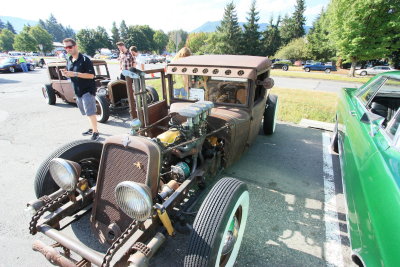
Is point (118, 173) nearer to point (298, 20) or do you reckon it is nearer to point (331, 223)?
point (331, 223)

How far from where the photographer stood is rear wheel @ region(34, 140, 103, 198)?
89.4 inches

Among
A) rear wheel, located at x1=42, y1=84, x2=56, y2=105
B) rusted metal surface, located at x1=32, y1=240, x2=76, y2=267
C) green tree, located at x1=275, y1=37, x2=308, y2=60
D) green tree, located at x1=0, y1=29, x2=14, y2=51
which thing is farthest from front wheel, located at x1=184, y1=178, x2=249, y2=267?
green tree, located at x1=0, y1=29, x2=14, y2=51

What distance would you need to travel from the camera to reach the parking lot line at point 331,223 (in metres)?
2.19

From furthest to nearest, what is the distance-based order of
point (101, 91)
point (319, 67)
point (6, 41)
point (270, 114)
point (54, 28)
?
point (54, 28), point (6, 41), point (319, 67), point (101, 91), point (270, 114)

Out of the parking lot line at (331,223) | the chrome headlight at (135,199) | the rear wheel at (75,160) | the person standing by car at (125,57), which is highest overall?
the person standing by car at (125,57)

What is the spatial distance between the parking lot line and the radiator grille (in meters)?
2.02

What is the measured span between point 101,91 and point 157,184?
17.6 feet

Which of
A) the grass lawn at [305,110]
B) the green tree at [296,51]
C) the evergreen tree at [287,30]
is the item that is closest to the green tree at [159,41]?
the evergreen tree at [287,30]

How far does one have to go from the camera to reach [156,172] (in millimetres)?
1943

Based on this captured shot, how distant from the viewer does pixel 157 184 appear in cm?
199

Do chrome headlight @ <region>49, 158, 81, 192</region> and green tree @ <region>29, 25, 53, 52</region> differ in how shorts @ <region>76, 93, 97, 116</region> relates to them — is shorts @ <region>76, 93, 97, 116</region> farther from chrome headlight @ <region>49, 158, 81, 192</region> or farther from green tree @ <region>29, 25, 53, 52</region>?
green tree @ <region>29, 25, 53, 52</region>

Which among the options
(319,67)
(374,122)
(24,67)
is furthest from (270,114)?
(319,67)

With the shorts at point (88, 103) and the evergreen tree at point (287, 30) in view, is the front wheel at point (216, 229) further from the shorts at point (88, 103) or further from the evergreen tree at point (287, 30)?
the evergreen tree at point (287, 30)

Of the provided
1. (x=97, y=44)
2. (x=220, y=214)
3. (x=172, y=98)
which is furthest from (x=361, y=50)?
(x=97, y=44)
